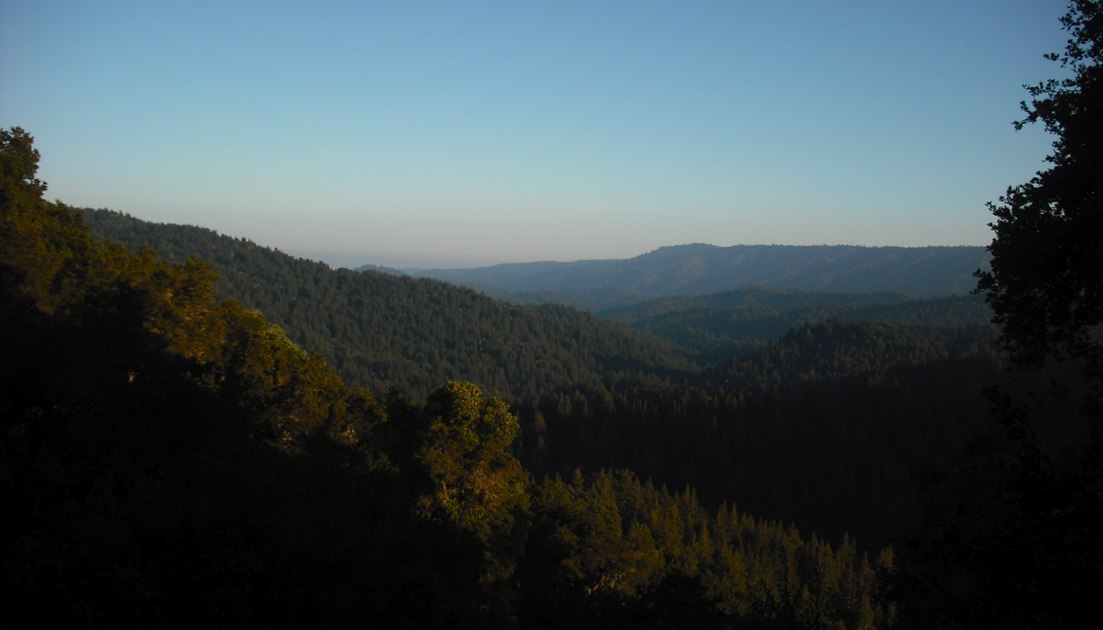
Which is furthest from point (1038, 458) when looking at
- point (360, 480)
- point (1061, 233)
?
point (360, 480)

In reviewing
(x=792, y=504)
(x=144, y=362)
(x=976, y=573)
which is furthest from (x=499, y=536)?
(x=792, y=504)

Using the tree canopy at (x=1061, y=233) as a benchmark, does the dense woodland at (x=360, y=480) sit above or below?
below

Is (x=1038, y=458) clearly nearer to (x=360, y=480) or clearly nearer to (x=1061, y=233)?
(x=1061, y=233)

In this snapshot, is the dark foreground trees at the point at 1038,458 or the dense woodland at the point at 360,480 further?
the dense woodland at the point at 360,480

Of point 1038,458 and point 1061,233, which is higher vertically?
point 1061,233

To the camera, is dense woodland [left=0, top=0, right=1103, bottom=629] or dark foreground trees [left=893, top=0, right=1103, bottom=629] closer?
dark foreground trees [left=893, top=0, right=1103, bottom=629]

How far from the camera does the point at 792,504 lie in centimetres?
9812

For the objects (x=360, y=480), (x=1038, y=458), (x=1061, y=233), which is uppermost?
(x=1061, y=233)

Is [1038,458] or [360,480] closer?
[1038,458]

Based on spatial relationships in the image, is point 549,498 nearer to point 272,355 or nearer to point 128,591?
point 272,355

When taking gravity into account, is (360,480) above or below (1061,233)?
below

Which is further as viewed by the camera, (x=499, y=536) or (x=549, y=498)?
(x=549, y=498)

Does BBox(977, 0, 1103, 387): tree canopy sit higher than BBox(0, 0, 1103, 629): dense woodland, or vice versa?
BBox(977, 0, 1103, 387): tree canopy

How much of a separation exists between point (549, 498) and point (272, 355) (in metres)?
11.3
